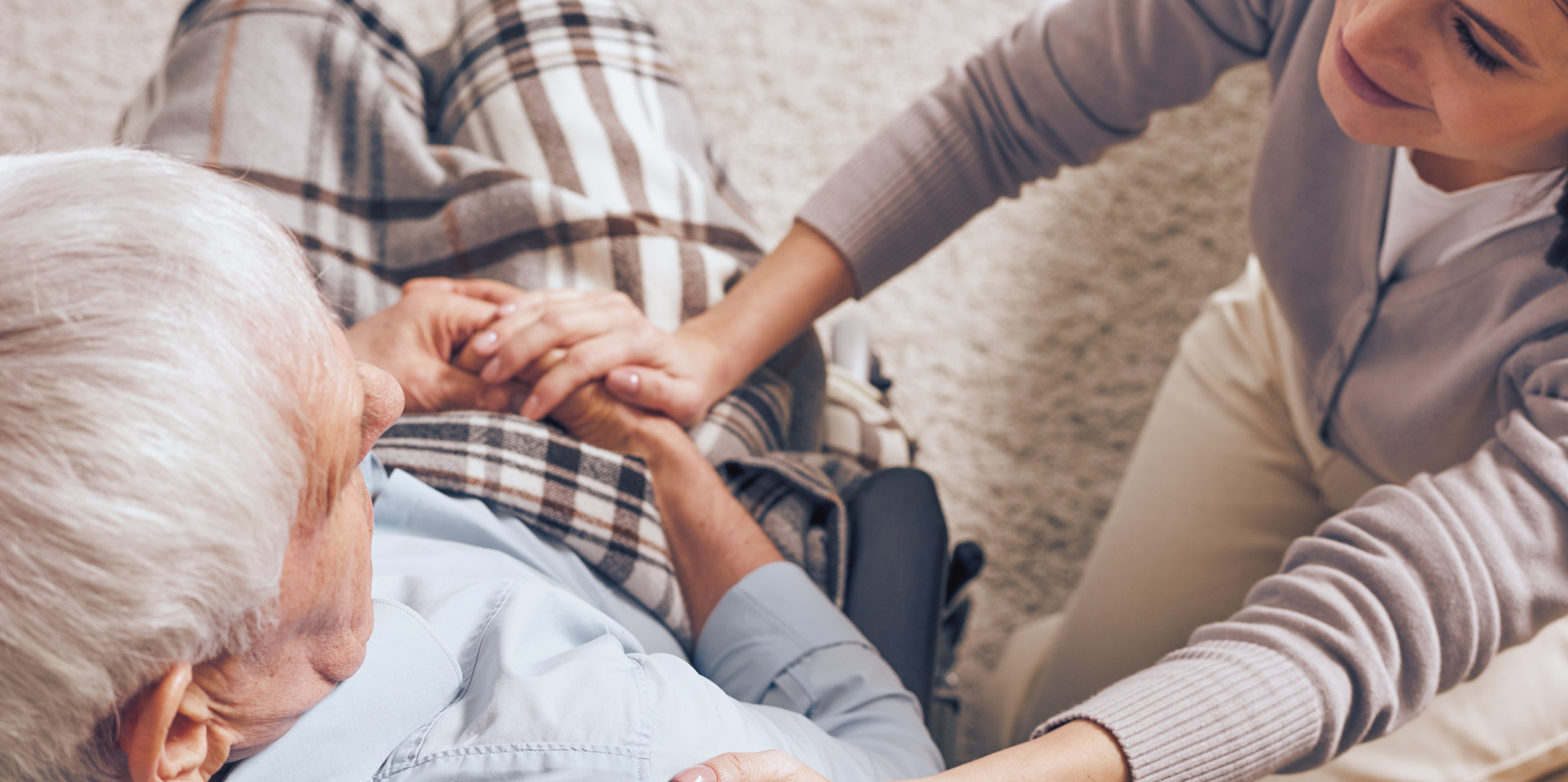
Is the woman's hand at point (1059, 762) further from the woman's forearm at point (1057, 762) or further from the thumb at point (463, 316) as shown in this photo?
the thumb at point (463, 316)

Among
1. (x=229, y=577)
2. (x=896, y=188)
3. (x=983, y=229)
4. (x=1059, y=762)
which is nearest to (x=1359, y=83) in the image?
(x=896, y=188)

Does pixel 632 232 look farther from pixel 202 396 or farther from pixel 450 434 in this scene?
pixel 202 396

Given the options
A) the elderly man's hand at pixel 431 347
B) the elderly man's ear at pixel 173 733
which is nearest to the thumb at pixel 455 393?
the elderly man's hand at pixel 431 347

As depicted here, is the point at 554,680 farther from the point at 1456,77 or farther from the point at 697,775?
the point at 1456,77

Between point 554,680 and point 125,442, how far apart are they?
0.24 metres

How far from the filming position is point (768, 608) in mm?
648

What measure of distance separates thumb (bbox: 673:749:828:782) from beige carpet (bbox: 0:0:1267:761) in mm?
758

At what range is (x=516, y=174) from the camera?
0.80 m

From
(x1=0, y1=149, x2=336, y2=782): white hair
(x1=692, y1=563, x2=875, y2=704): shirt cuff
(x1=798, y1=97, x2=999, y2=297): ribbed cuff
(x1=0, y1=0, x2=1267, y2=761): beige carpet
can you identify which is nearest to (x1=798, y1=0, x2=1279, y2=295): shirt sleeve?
(x1=798, y1=97, x2=999, y2=297): ribbed cuff

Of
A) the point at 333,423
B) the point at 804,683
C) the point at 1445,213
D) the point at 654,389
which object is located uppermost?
the point at 1445,213

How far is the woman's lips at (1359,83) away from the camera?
59 centimetres

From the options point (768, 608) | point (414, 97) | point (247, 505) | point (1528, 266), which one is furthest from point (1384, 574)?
point (414, 97)

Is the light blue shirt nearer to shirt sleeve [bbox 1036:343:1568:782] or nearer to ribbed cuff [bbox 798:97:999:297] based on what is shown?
shirt sleeve [bbox 1036:343:1568:782]

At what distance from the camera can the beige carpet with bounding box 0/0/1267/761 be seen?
1.26 m
